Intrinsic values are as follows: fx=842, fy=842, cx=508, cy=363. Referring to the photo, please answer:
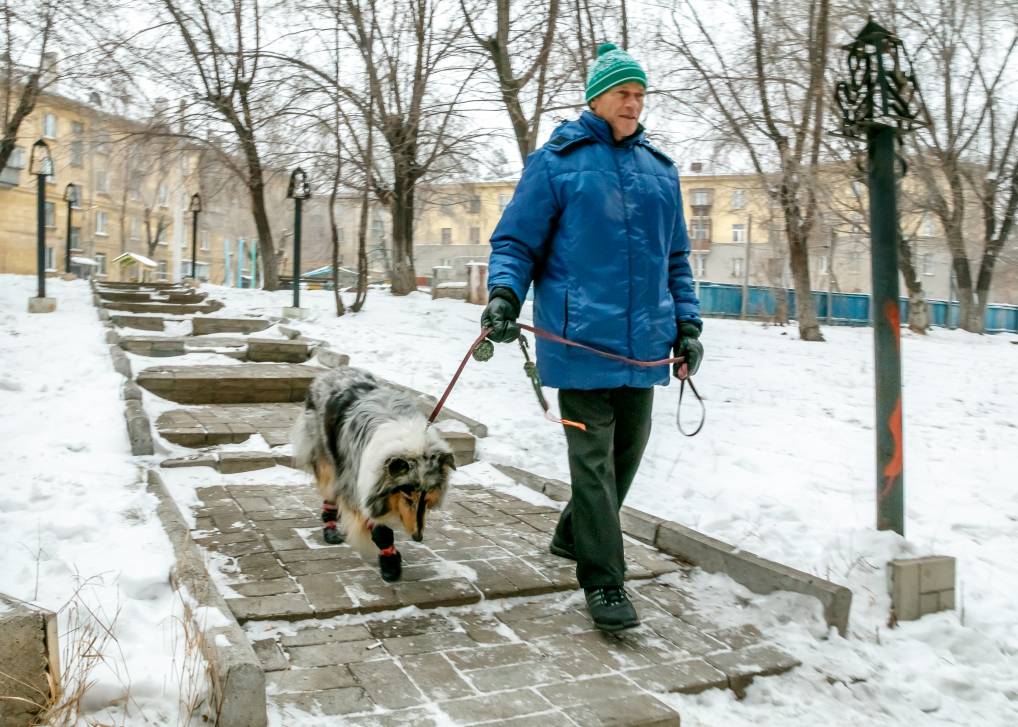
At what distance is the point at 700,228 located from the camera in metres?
56.1

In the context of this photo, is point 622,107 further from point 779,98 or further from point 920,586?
point 779,98

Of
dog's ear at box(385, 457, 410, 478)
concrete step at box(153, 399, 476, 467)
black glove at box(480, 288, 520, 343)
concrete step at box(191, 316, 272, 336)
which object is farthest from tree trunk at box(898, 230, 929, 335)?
dog's ear at box(385, 457, 410, 478)

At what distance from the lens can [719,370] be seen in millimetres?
10914

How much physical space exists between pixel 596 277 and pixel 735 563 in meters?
1.70

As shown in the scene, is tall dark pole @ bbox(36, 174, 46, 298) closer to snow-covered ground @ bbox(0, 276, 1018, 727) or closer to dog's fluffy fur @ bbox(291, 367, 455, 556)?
snow-covered ground @ bbox(0, 276, 1018, 727)

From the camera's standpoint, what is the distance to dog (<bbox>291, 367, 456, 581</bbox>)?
3693mm

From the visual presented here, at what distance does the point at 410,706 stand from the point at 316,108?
43.0 ft

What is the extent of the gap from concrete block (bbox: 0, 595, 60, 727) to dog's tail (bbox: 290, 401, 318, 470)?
2359 millimetres

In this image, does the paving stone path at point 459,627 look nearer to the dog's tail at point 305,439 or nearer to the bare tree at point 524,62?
the dog's tail at point 305,439

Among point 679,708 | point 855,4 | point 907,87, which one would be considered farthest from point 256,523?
point 855,4

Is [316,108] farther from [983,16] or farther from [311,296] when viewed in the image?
[983,16]

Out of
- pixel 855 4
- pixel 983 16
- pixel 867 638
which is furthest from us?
pixel 983 16

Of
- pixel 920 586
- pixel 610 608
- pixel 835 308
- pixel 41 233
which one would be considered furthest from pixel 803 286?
pixel 835 308

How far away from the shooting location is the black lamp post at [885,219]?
4.12 meters
